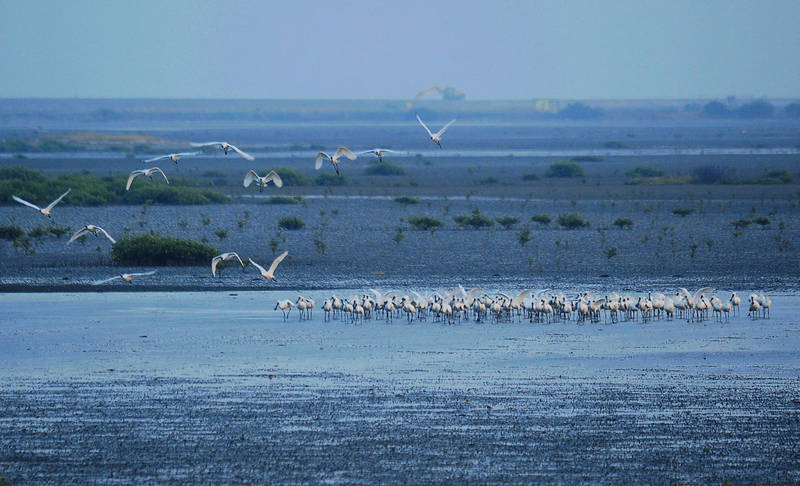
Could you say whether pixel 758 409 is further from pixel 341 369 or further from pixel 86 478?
pixel 86 478

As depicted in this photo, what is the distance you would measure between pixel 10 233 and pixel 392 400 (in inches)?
839

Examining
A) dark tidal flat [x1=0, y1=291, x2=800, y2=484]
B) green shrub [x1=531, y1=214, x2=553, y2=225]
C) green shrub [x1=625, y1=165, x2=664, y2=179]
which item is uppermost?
green shrub [x1=625, y1=165, x2=664, y2=179]

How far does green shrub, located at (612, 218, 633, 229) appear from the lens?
3751 centimetres

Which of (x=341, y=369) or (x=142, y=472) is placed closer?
(x=142, y=472)

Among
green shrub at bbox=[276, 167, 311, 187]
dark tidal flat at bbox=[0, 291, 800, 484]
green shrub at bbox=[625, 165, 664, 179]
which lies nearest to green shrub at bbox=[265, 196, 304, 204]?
green shrub at bbox=[276, 167, 311, 187]

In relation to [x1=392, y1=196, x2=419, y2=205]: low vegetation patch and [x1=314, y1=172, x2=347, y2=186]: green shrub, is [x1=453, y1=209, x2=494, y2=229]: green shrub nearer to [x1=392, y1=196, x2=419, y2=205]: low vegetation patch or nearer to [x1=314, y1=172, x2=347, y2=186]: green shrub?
[x1=392, y1=196, x2=419, y2=205]: low vegetation patch

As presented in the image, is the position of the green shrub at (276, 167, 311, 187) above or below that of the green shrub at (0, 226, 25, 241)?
above

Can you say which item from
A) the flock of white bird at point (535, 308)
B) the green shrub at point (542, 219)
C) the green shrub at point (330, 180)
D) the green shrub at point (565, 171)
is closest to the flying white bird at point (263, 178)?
the flock of white bird at point (535, 308)

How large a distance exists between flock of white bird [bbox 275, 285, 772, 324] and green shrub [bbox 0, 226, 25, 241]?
44.2 feet

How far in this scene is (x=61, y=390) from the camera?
54.0ft

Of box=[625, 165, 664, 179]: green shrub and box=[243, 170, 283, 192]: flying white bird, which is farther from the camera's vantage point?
box=[625, 165, 664, 179]: green shrub

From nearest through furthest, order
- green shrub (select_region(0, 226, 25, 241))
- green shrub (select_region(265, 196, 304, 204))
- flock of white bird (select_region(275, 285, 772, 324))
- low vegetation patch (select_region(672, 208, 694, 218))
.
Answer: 1. flock of white bird (select_region(275, 285, 772, 324))
2. green shrub (select_region(0, 226, 25, 241))
3. low vegetation patch (select_region(672, 208, 694, 218))
4. green shrub (select_region(265, 196, 304, 204))

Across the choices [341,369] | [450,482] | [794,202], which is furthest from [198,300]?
[794,202]

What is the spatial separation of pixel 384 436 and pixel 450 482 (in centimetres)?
183
